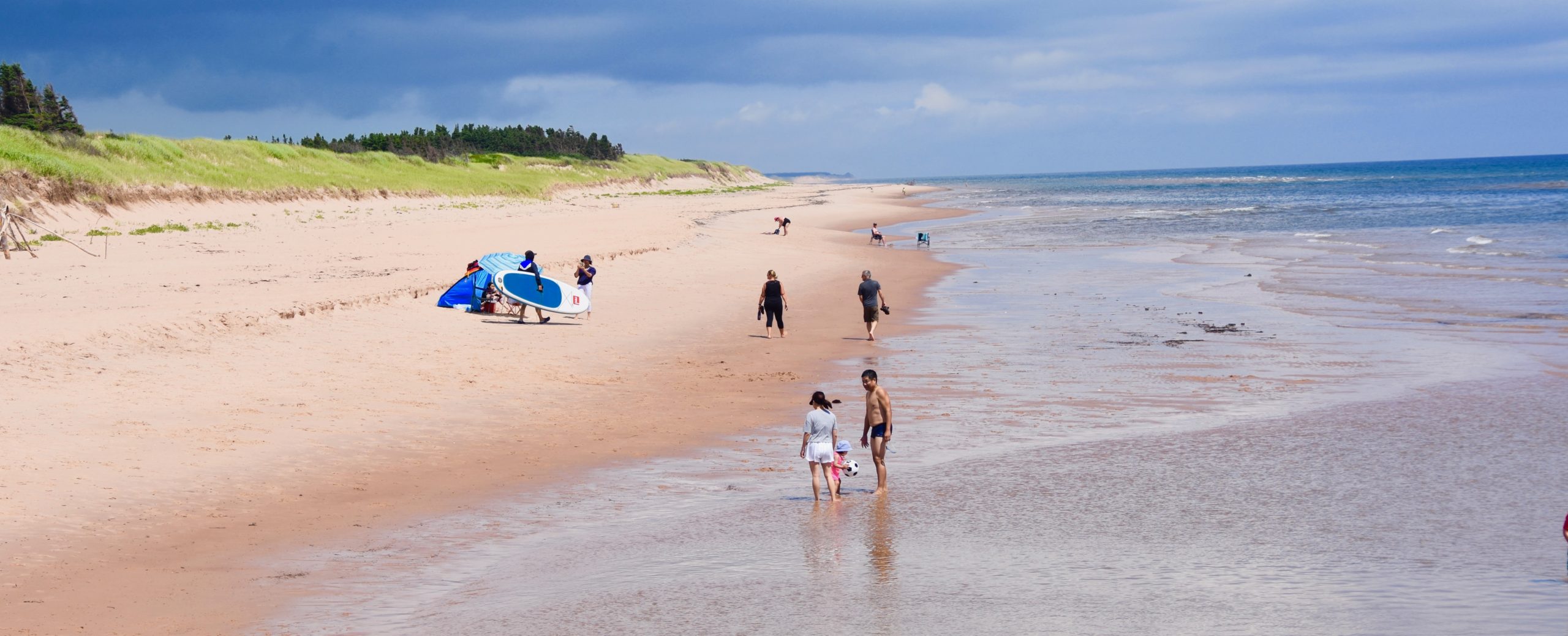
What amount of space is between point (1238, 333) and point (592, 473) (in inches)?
557

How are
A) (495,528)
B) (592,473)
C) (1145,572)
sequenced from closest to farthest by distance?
(1145,572) < (495,528) < (592,473)

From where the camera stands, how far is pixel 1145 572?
9.24 meters

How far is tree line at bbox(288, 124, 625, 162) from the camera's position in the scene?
9794 cm

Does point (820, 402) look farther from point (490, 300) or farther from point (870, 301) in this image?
point (490, 300)

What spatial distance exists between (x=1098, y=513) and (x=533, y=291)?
46.3 feet

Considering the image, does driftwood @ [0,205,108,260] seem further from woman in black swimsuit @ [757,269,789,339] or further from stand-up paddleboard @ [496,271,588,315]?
woman in black swimsuit @ [757,269,789,339]

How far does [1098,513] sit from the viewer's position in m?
11.0

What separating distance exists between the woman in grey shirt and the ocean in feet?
0.98

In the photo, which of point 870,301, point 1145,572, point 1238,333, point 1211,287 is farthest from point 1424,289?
point 1145,572

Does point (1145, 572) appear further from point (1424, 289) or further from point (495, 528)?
point (1424, 289)

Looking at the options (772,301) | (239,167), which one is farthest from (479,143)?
(772,301)

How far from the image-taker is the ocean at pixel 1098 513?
27.8 ft

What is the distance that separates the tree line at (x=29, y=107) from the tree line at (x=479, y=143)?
3176 centimetres

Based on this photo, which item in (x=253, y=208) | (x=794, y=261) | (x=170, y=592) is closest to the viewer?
(x=170, y=592)
